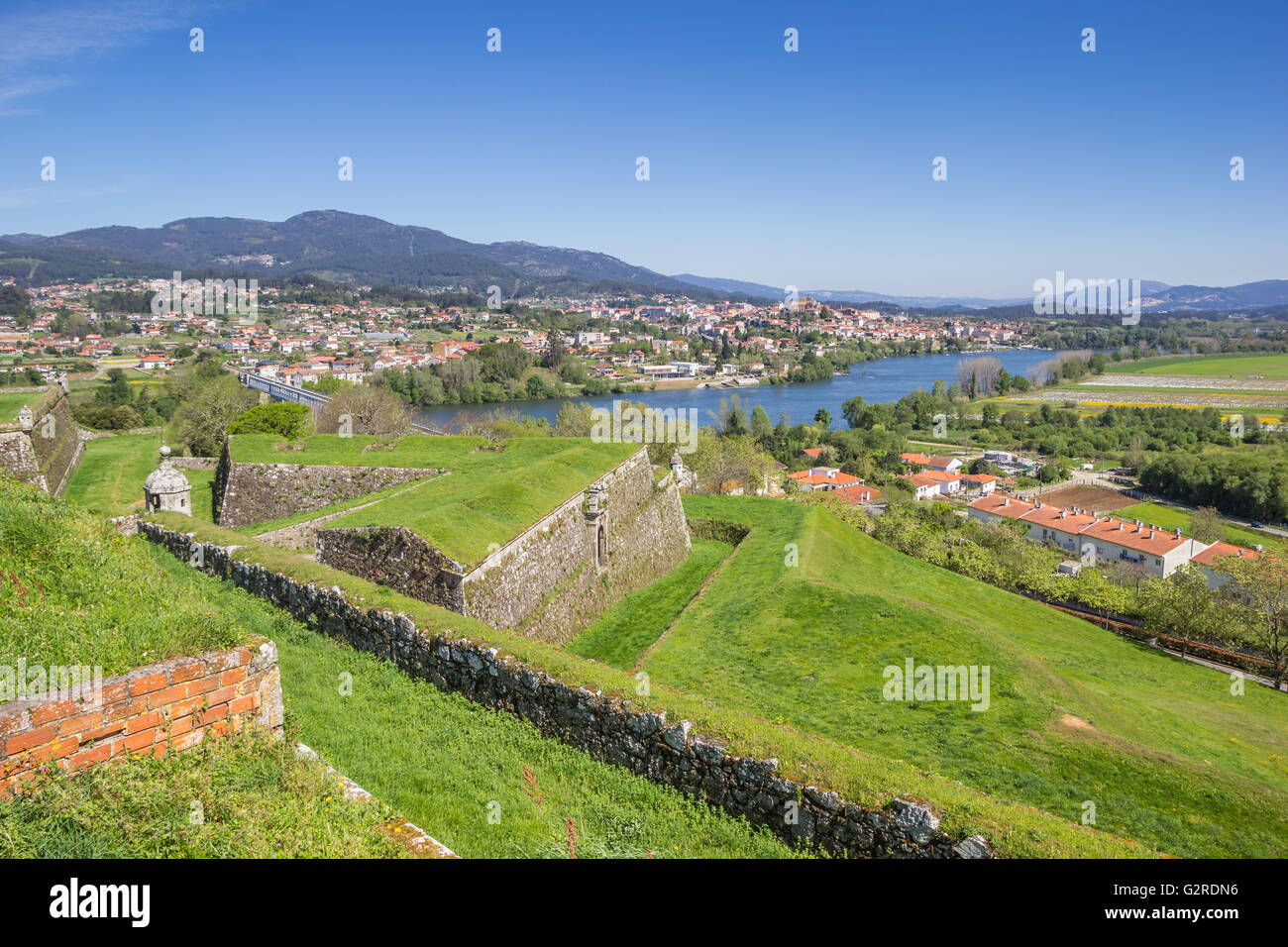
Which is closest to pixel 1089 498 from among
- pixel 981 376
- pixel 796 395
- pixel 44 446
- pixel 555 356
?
pixel 796 395

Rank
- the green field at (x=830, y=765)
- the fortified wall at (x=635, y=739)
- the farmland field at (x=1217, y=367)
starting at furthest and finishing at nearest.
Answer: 1. the farmland field at (x=1217, y=367)
2. the fortified wall at (x=635, y=739)
3. the green field at (x=830, y=765)

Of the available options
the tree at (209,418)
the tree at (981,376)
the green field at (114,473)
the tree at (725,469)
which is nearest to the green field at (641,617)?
the green field at (114,473)

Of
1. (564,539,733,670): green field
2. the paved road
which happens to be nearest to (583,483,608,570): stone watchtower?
(564,539,733,670): green field

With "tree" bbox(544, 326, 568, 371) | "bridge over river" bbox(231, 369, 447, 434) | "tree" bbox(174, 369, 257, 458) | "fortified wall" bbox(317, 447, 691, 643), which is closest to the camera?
"fortified wall" bbox(317, 447, 691, 643)

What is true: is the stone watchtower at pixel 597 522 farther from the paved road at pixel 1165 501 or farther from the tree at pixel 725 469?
the paved road at pixel 1165 501

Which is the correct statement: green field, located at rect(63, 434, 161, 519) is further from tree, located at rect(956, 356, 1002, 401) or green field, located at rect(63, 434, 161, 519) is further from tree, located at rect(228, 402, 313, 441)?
tree, located at rect(956, 356, 1002, 401)
